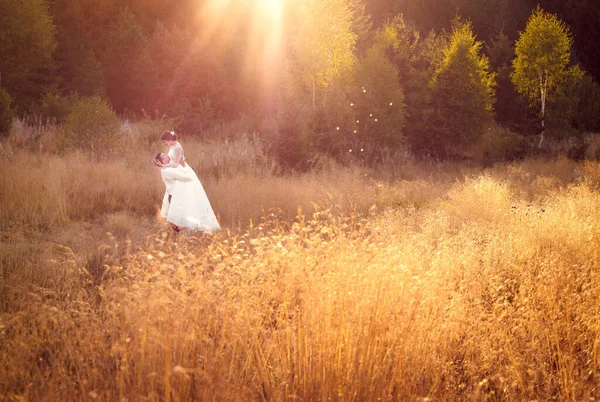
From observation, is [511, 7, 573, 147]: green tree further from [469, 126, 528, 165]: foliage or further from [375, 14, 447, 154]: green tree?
[375, 14, 447, 154]: green tree

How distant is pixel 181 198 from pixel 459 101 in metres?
15.2

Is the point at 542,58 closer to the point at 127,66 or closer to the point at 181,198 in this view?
the point at 127,66

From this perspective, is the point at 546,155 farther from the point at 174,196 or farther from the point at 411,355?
the point at 411,355

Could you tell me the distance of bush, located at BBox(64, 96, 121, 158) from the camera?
526 inches

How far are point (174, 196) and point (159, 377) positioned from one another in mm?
4582

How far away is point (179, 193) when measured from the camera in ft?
23.6

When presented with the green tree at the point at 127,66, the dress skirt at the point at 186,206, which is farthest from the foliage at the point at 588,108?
the dress skirt at the point at 186,206

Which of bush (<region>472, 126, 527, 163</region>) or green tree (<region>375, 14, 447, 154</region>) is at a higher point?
green tree (<region>375, 14, 447, 154</region>)

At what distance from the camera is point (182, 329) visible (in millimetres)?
2992

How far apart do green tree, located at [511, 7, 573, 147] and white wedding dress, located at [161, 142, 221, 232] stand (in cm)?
1778

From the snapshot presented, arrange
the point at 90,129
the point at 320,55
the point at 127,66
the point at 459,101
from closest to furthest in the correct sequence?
the point at 90,129
the point at 320,55
the point at 459,101
the point at 127,66

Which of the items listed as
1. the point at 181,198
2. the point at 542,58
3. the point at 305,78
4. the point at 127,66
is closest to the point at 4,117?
the point at 181,198

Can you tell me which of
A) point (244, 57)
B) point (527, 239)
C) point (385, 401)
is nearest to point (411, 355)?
point (385, 401)

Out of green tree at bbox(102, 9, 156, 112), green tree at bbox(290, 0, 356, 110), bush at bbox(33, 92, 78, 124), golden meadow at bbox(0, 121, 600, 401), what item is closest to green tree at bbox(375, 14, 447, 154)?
green tree at bbox(290, 0, 356, 110)
